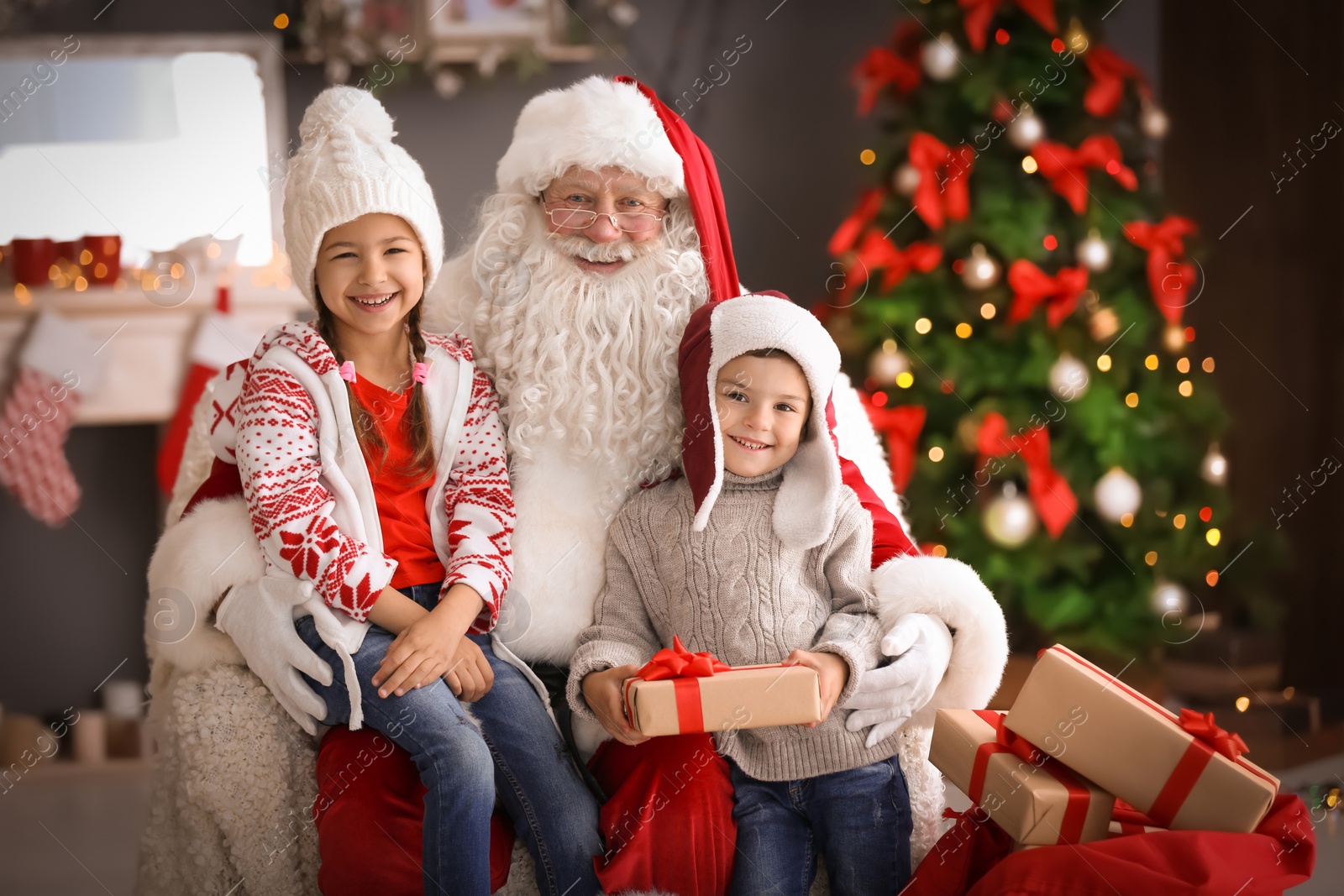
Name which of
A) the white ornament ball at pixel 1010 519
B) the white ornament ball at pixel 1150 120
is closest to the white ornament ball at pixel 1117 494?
the white ornament ball at pixel 1010 519

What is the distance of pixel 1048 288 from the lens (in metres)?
3.20

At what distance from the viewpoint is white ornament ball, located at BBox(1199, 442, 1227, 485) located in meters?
3.26

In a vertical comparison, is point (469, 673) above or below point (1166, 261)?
below

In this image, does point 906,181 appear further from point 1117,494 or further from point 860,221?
point 1117,494

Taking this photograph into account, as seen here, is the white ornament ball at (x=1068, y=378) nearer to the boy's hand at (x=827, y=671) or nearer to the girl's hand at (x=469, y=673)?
the boy's hand at (x=827, y=671)

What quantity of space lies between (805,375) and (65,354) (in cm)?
286

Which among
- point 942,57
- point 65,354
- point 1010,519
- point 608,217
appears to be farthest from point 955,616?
point 65,354

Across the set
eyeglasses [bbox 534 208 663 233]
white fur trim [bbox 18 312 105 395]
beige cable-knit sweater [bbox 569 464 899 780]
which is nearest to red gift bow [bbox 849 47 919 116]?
eyeglasses [bbox 534 208 663 233]

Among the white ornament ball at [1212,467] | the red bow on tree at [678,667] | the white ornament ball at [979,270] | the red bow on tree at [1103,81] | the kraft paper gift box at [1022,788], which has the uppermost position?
the red bow on tree at [1103,81]

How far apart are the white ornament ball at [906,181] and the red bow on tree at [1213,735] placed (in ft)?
6.72

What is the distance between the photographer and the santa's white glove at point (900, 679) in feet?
5.85

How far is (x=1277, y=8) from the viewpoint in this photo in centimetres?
334

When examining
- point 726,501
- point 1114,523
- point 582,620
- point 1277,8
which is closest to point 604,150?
point 726,501

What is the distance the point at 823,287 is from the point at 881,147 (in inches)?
27.8
